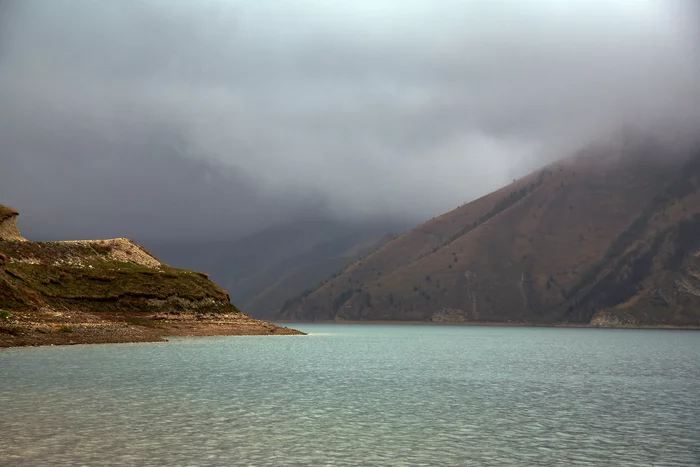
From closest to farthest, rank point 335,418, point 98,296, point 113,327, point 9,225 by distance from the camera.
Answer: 1. point 335,418
2. point 113,327
3. point 98,296
4. point 9,225

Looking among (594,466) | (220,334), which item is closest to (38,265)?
(220,334)

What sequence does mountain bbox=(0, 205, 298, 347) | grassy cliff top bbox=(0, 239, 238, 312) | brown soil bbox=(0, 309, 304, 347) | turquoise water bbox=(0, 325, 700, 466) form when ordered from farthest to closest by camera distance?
1. grassy cliff top bbox=(0, 239, 238, 312)
2. mountain bbox=(0, 205, 298, 347)
3. brown soil bbox=(0, 309, 304, 347)
4. turquoise water bbox=(0, 325, 700, 466)

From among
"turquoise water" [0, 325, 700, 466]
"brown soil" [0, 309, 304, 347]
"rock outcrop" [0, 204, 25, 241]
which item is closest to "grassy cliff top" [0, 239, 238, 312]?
"brown soil" [0, 309, 304, 347]

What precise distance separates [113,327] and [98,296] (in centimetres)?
1577

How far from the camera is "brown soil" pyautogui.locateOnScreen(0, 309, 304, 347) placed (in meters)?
101

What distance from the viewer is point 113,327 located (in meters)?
128

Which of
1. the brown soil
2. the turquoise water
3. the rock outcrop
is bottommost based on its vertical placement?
the turquoise water

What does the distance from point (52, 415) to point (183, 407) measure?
7.16 metres

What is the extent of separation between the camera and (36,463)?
2391 centimetres

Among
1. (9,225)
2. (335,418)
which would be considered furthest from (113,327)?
(335,418)

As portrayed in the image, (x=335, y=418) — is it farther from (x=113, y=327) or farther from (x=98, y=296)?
(x=98, y=296)

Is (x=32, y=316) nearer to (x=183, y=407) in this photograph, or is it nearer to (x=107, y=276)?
(x=107, y=276)

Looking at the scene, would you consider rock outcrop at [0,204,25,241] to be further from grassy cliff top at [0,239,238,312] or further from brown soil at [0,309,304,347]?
brown soil at [0,309,304,347]

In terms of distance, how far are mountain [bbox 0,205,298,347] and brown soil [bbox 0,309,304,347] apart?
0.16 m
